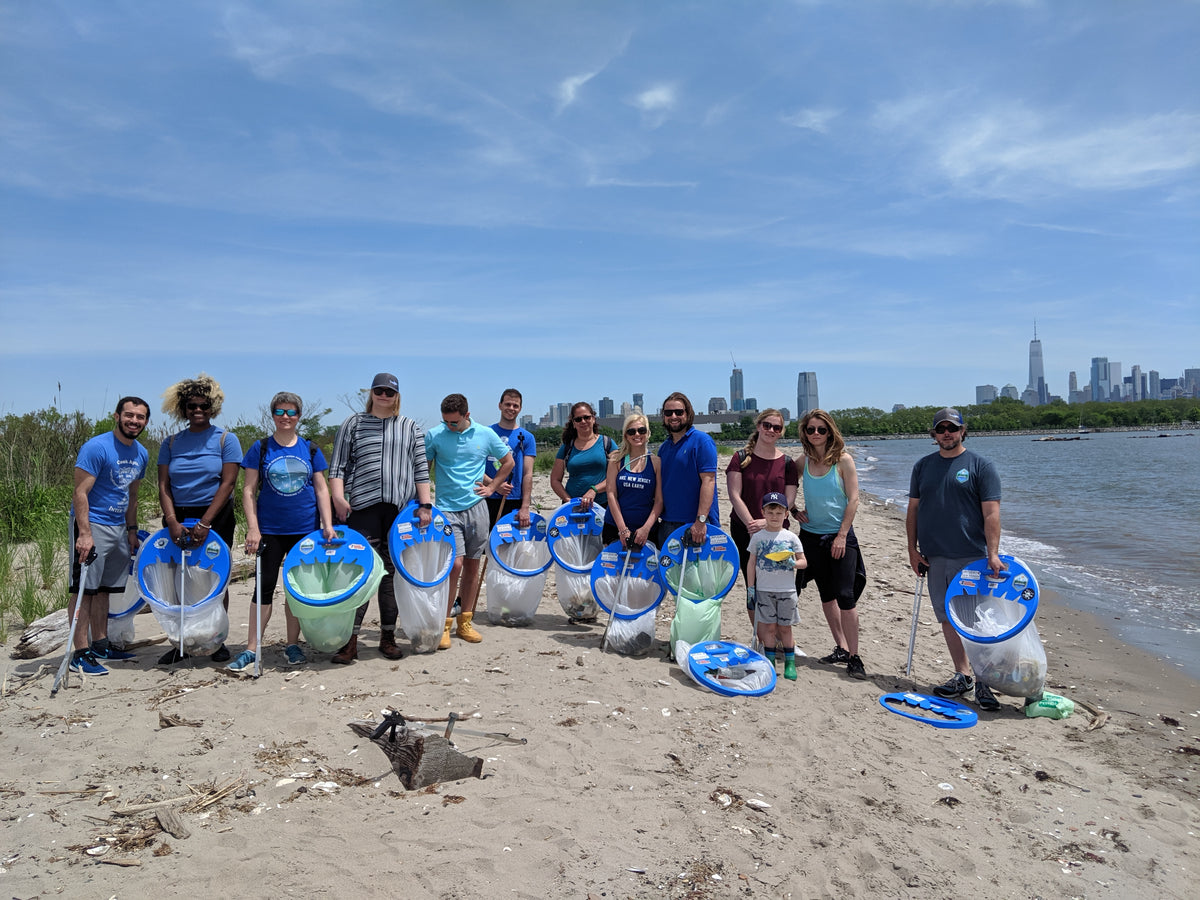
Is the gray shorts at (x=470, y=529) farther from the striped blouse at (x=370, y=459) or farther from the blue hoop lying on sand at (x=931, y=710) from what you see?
the blue hoop lying on sand at (x=931, y=710)

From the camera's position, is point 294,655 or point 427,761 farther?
point 294,655

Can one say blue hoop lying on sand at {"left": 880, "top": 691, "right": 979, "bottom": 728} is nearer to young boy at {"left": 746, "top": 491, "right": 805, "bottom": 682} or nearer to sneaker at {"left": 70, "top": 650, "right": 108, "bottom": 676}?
young boy at {"left": 746, "top": 491, "right": 805, "bottom": 682}

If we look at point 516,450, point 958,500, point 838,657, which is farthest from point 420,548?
point 958,500

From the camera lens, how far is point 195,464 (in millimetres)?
5020

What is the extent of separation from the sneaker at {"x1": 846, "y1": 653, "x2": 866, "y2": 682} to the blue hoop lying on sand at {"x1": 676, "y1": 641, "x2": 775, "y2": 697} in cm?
74

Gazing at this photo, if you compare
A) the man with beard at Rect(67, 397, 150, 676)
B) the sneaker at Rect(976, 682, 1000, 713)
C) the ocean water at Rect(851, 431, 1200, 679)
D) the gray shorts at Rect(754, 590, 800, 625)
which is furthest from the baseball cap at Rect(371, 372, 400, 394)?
the ocean water at Rect(851, 431, 1200, 679)

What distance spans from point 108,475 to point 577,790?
3876 mm

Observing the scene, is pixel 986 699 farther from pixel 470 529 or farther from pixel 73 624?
pixel 73 624

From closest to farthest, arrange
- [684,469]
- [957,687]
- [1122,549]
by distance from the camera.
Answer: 1. [957,687]
2. [684,469]
3. [1122,549]

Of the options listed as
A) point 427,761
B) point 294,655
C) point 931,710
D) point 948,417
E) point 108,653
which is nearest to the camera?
point 427,761

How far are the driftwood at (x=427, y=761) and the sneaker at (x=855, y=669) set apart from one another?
3.06 m

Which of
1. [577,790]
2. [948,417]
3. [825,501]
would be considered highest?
[948,417]

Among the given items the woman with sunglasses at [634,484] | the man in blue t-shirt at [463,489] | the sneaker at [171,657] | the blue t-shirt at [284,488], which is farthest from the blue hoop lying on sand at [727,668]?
the sneaker at [171,657]

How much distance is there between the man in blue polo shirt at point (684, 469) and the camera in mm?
5578
